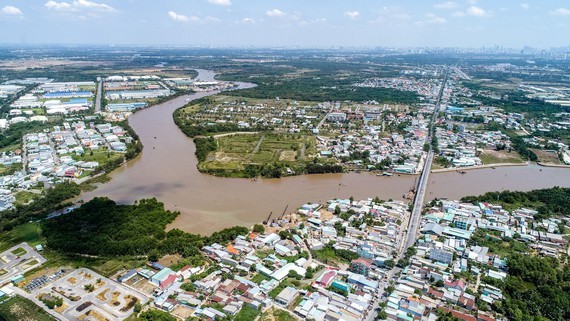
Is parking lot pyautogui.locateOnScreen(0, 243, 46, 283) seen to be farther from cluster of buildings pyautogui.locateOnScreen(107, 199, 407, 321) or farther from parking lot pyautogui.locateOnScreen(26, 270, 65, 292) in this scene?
cluster of buildings pyautogui.locateOnScreen(107, 199, 407, 321)

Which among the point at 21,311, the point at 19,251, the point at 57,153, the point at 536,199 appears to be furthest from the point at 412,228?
the point at 57,153

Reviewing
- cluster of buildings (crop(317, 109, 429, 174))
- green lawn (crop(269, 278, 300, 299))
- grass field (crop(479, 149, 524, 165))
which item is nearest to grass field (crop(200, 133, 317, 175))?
cluster of buildings (crop(317, 109, 429, 174))

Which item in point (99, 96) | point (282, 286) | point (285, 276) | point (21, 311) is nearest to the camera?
point (21, 311)

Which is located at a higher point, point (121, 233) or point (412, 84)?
point (412, 84)

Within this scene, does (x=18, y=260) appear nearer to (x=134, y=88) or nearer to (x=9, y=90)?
(x=134, y=88)

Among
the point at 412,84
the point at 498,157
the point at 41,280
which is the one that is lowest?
the point at 41,280

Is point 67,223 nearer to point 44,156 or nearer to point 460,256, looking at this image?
point 44,156
